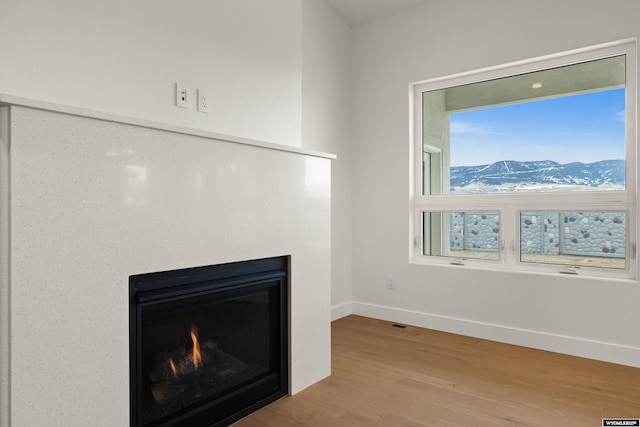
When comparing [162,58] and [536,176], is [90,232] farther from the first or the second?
[536,176]

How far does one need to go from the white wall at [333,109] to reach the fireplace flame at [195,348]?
6.27 ft

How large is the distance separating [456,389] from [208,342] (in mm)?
1374

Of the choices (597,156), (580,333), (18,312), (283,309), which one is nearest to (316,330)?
(283,309)

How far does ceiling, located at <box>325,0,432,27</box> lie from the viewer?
11.3ft

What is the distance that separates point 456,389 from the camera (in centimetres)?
225

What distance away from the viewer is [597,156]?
2.84 meters

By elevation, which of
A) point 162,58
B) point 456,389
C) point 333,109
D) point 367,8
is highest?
point 367,8

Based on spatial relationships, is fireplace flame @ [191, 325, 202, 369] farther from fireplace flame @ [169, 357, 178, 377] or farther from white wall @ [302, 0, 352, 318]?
white wall @ [302, 0, 352, 318]

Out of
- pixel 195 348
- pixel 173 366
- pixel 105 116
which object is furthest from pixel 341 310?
pixel 105 116

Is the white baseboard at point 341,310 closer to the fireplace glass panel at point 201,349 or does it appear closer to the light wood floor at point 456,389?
the light wood floor at point 456,389

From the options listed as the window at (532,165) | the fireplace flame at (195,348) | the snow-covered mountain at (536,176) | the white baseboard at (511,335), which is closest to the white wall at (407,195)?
the white baseboard at (511,335)

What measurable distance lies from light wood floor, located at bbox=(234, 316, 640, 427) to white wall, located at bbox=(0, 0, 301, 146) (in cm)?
153

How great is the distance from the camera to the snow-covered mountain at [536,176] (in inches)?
110

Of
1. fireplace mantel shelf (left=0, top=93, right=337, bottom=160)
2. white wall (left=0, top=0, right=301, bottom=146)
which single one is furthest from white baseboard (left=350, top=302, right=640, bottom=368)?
fireplace mantel shelf (left=0, top=93, right=337, bottom=160)
